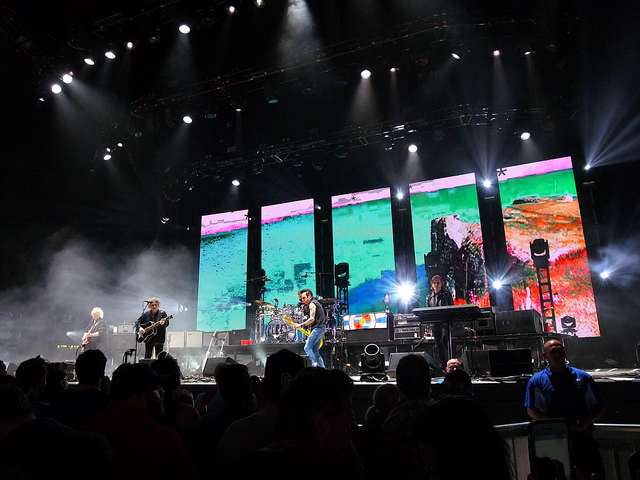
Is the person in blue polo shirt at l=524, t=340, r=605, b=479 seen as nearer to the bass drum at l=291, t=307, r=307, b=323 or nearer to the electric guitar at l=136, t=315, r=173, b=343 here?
the electric guitar at l=136, t=315, r=173, b=343

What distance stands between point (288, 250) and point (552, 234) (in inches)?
264

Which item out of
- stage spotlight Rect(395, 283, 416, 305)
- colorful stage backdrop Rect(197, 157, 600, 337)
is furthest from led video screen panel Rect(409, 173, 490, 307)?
stage spotlight Rect(395, 283, 416, 305)

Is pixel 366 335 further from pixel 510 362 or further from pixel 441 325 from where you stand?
pixel 510 362

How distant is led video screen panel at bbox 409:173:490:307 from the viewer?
441 inches

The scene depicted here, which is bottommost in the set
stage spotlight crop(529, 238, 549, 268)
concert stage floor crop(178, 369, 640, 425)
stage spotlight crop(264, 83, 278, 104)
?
concert stage floor crop(178, 369, 640, 425)

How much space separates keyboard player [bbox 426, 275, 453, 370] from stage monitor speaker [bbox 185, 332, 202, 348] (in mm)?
6246

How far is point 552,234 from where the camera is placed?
421 inches

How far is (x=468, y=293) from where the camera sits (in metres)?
11.1

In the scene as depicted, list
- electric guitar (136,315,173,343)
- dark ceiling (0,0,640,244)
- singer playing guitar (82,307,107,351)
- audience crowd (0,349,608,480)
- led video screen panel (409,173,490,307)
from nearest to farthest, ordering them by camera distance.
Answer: audience crowd (0,349,608,480) → dark ceiling (0,0,640,244) → electric guitar (136,315,173,343) → singer playing guitar (82,307,107,351) → led video screen panel (409,173,490,307)

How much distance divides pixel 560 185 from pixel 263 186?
7.96 metres

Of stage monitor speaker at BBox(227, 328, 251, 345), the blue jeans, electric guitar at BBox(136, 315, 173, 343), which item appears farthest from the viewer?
stage monitor speaker at BBox(227, 328, 251, 345)

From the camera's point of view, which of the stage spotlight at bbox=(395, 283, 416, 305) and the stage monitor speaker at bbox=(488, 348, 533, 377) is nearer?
the stage monitor speaker at bbox=(488, 348, 533, 377)

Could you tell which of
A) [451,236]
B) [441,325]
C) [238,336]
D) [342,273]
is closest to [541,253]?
[451,236]

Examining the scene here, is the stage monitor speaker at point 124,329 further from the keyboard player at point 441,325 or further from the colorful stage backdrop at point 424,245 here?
the keyboard player at point 441,325
